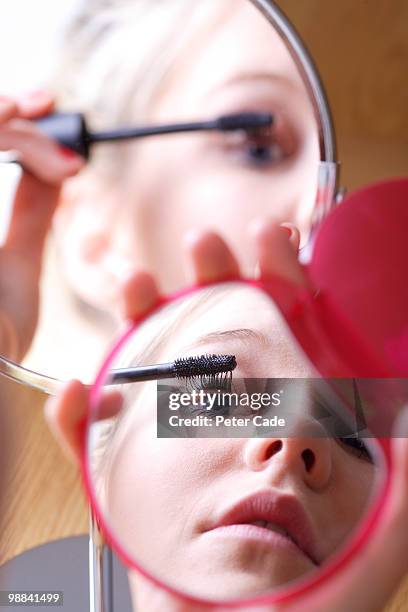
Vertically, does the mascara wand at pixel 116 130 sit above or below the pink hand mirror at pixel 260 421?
above

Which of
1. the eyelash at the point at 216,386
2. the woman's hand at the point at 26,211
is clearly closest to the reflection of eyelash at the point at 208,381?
the eyelash at the point at 216,386

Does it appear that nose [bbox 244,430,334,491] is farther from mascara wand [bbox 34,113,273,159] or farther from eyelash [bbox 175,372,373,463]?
mascara wand [bbox 34,113,273,159]

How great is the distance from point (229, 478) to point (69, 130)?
0.24 m

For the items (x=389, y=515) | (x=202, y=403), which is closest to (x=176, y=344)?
(x=202, y=403)

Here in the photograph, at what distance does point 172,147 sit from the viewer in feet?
1.76

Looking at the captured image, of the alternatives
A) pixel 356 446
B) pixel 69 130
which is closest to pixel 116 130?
pixel 69 130

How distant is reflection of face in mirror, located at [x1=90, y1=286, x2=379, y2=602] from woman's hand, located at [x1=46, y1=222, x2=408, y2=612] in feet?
0.04

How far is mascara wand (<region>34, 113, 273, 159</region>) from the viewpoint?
508mm

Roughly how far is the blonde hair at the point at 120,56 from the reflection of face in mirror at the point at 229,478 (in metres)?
0.18

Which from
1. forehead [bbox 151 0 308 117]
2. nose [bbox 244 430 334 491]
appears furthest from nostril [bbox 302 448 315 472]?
forehead [bbox 151 0 308 117]

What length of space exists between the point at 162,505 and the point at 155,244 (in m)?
0.19

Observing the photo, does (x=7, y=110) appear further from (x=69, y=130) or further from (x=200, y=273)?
(x=200, y=273)

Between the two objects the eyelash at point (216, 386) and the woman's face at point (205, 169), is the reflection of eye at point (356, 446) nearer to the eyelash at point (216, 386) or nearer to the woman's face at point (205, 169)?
the eyelash at point (216, 386)

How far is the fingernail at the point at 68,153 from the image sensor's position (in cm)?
51
